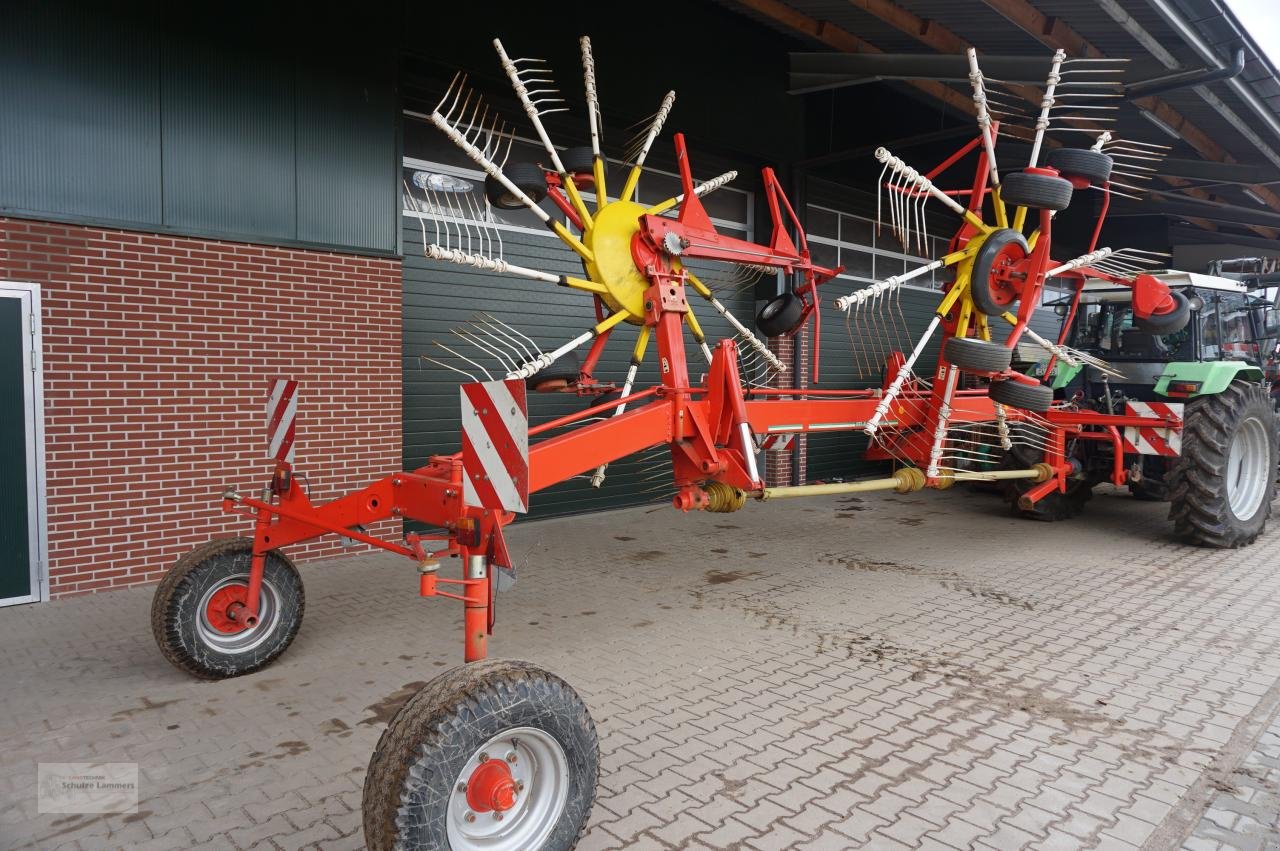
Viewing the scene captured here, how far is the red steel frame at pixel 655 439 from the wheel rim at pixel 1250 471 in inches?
111

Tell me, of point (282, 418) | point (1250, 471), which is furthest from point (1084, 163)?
point (282, 418)

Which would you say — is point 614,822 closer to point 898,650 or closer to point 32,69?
point 898,650

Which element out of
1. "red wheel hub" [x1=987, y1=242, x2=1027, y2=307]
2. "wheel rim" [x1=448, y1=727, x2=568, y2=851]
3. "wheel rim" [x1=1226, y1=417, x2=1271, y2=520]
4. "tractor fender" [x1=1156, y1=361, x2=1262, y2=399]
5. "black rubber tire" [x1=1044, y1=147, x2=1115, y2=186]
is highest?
"black rubber tire" [x1=1044, y1=147, x2=1115, y2=186]

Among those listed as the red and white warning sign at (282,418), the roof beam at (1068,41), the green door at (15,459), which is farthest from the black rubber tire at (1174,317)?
the green door at (15,459)

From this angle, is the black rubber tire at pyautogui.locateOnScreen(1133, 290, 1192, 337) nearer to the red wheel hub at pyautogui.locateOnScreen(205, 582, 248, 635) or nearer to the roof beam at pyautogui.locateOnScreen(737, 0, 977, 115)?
the roof beam at pyautogui.locateOnScreen(737, 0, 977, 115)

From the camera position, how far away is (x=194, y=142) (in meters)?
5.72

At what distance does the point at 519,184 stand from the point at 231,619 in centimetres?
272

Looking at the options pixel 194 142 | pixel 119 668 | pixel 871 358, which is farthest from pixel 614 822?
pixel 871 358

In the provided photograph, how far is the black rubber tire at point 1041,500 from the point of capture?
7.79 meters

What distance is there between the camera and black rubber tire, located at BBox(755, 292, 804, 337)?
5.62 m

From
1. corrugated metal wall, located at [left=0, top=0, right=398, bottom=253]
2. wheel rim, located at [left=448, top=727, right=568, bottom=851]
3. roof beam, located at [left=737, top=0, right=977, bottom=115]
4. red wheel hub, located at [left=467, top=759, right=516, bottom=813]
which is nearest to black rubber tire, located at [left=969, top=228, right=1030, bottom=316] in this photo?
roof beam, located at [left=737, top=0, right=977, bottom=115]

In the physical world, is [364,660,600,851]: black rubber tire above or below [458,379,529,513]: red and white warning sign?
below

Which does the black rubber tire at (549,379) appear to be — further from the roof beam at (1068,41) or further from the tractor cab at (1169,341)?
the roof beam at (1068,41)

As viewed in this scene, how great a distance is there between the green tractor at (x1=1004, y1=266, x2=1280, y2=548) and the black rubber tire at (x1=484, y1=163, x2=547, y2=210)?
447 centimetres
